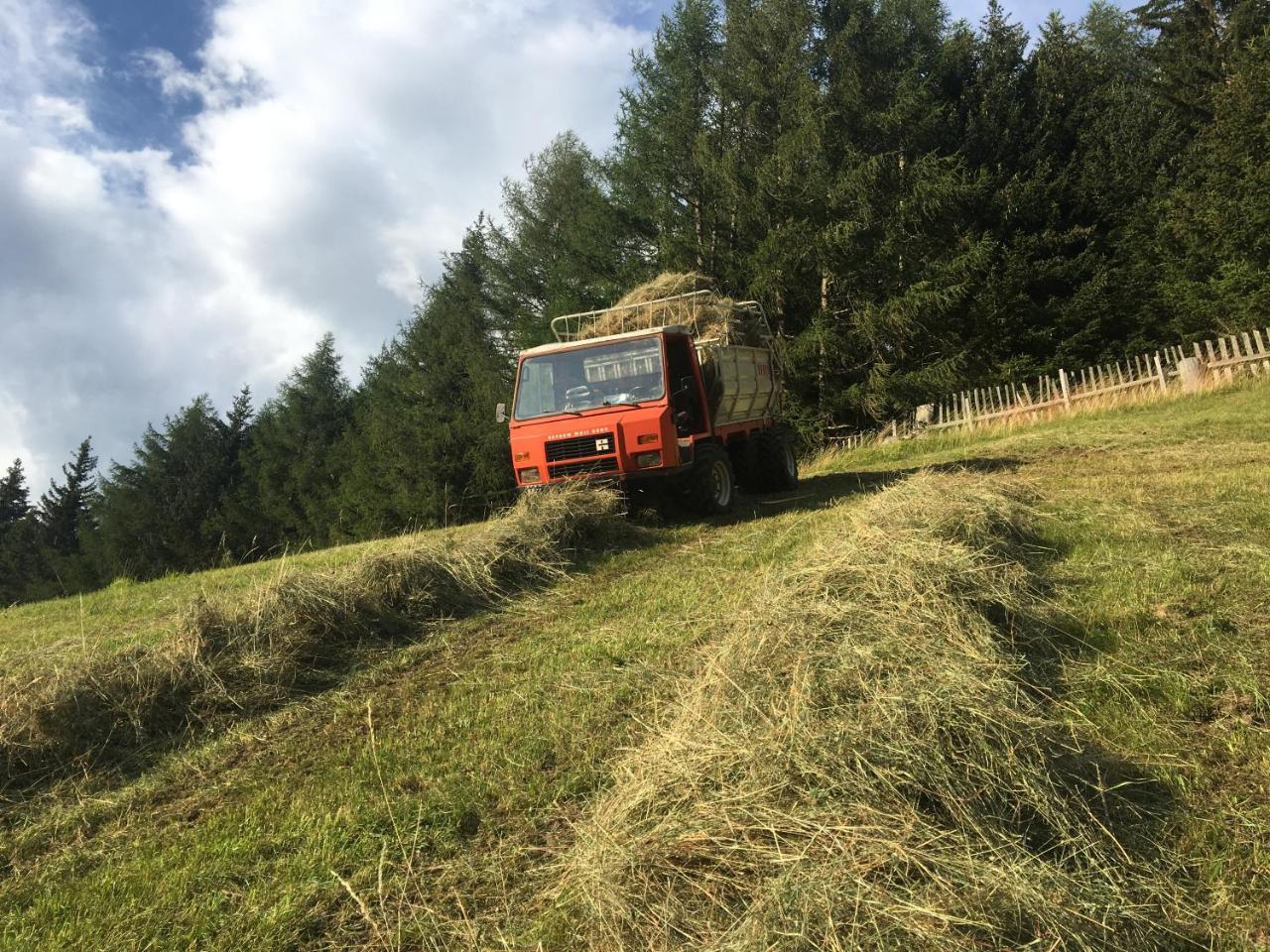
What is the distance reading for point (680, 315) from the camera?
11484mm

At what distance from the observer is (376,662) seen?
522 centimetres

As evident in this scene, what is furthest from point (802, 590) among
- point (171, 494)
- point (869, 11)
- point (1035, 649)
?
point (171, 494)

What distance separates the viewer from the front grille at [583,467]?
9055mm

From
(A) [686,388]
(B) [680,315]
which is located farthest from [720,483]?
(B) [680,315]

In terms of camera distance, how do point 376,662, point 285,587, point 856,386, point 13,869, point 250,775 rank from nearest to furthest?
point 13,869 → point 250,775 → point 376,662 → point 285,587 → point 856,386

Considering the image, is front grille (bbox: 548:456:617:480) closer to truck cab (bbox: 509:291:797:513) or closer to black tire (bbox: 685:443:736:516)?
truck cab (bbox: 509:291:797:513)

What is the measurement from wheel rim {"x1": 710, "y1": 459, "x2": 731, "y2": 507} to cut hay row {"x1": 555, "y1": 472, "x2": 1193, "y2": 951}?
6.18 metres

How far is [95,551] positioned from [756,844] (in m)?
57.6

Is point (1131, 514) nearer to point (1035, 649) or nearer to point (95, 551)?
point (1035, 649)

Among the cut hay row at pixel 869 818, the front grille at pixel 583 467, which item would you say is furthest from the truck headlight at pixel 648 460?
the cut hay row at pixel 869 818

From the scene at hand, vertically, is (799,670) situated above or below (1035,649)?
above

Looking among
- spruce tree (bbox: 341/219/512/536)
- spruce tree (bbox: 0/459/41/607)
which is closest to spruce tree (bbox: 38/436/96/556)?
spruce tree (bbox: 0/459/41/607)

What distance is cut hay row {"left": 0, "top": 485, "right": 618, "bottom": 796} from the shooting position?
3955mm

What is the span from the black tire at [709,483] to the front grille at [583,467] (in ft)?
3.34
